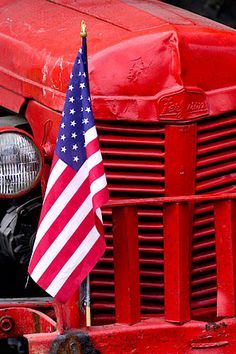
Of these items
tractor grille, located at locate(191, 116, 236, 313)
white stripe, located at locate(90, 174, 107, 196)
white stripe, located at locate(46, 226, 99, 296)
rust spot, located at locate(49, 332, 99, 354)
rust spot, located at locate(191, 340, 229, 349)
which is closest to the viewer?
white stripe, located at locate(90, 174, 107, 196)

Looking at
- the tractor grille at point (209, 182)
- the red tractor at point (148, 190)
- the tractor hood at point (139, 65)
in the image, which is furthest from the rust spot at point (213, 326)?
the tractor hood at point (139, 65)

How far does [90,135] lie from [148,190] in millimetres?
515

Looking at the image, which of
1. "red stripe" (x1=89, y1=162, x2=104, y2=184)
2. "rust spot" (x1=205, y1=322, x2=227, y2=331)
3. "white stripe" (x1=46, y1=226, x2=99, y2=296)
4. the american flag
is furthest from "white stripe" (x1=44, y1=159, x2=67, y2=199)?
"rust spot" (x1=205, y1=322, x2=227, y2=331)

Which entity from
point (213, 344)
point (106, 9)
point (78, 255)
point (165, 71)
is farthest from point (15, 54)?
point (213, 344)

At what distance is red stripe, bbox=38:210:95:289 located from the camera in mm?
4668

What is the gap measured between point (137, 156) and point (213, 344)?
0.85 m

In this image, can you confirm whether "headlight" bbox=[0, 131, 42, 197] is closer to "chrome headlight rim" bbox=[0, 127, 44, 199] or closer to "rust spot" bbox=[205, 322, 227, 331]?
"chrome headlight rim" bbox=[0, 127, 44, 199]

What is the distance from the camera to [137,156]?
4.98m

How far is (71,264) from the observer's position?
471 centimetres

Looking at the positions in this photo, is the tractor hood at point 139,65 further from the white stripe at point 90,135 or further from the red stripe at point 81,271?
the red stripe at point 81,271

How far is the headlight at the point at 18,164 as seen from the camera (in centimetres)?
500

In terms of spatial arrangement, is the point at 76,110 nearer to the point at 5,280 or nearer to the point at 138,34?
the point at 138,34

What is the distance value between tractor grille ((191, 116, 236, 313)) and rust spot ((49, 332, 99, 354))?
0.62m

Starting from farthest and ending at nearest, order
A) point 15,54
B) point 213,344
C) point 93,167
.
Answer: point 15,54 → point 213,344 → point 93,167
